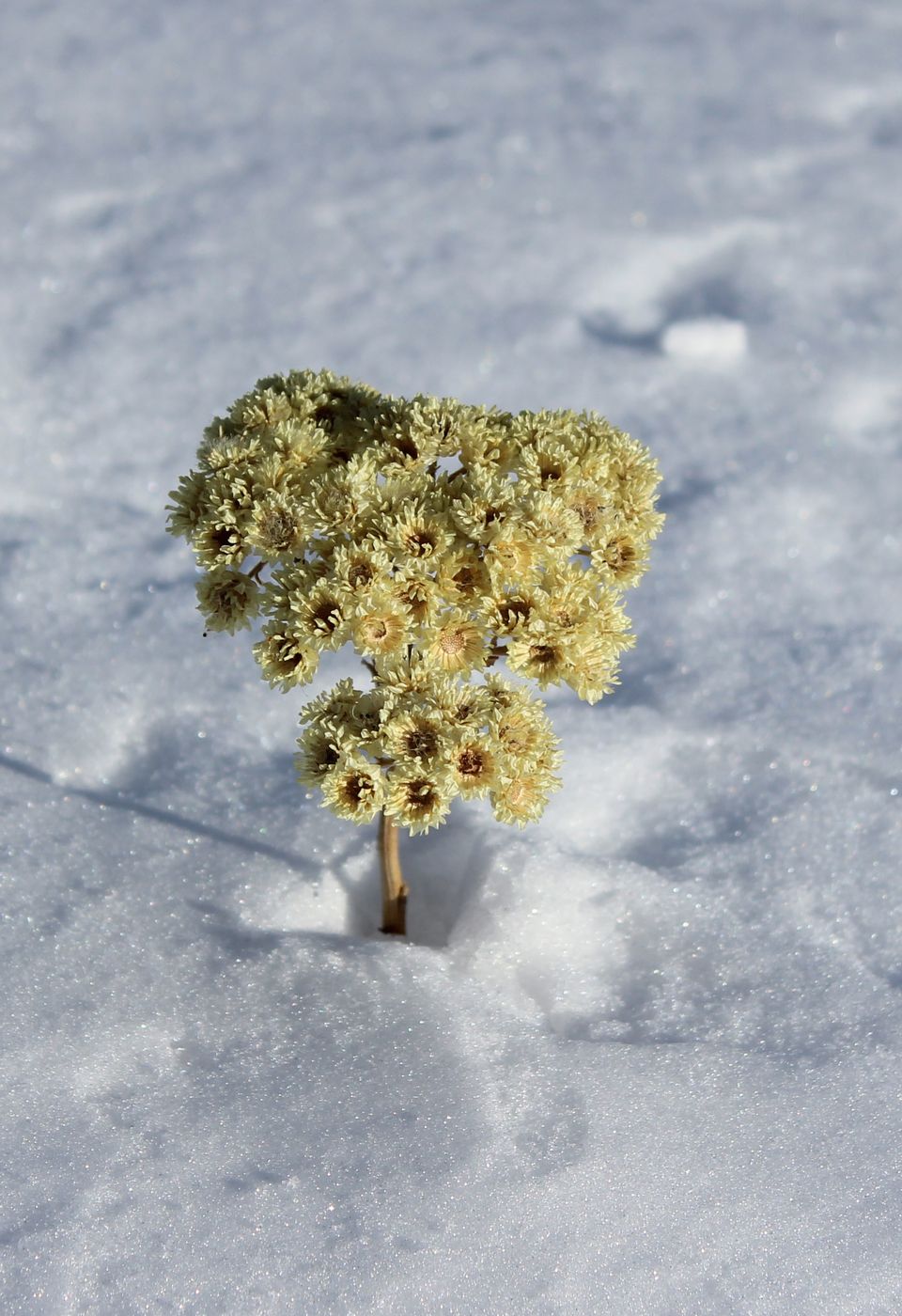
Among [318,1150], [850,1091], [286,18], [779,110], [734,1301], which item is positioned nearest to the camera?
[734,1301]

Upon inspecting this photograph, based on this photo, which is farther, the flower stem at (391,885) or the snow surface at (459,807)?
the flower stem at (391,885)

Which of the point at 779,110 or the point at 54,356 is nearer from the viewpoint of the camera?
the point at 54,356

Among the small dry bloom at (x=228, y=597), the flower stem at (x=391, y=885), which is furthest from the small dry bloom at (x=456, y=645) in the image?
the flower stem at (x=391, y=885)

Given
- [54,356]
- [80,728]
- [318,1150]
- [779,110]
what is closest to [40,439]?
[54,356]

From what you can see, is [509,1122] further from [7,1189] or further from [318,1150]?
[7,1189]

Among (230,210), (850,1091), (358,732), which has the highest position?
(358,732)

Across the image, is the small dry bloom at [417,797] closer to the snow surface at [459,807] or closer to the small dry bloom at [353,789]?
the small dry bloom at [353,789]

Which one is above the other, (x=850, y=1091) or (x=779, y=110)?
(x=779, y=110)
